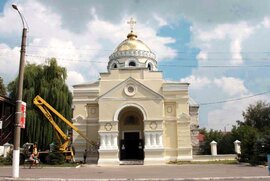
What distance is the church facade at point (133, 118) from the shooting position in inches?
1130

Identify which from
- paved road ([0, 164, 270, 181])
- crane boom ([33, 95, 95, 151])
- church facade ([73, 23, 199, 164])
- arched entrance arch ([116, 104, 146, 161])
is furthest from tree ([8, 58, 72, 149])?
paved road ([0, 164, 270, 181])

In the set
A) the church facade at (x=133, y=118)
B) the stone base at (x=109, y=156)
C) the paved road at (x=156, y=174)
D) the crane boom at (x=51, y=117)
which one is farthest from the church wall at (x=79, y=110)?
the paved road at (x=156, y=174)

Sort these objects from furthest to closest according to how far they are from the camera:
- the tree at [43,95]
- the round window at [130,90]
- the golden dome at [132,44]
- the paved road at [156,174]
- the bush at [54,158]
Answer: the golden dome at [132,44] → the tree at [43,95] → the round window at [130,90] → the bush at [54,158] → the paved road at [156,174]

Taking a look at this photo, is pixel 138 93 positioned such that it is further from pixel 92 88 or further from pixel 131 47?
pixel 131 47

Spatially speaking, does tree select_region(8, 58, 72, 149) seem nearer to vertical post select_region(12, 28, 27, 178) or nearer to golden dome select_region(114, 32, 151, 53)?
golden dome select_region(114, 32, 151, 53)

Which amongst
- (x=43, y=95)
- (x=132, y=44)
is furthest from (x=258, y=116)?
(x=43, y=95)

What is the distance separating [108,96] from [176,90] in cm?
766

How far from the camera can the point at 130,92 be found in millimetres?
29859

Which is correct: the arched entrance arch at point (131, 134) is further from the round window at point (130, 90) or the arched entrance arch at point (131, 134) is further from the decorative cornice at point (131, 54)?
the decorative cornice at point (131, 54)

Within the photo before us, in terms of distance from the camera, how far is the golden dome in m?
40.0

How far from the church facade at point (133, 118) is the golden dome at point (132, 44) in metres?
6.93

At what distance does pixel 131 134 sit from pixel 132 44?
1306cm

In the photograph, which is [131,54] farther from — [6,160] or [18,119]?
[18,119]

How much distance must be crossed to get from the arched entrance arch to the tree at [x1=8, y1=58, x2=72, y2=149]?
271 inches
